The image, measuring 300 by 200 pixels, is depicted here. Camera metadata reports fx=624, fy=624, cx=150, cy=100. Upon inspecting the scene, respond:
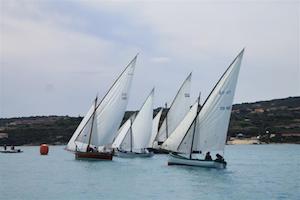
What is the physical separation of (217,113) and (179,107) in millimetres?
30018

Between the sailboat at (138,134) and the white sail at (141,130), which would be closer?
the sailboat at (138,134)

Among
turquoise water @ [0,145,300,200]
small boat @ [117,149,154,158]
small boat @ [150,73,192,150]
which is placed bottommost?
turquoise water @ [0,145,300,200]

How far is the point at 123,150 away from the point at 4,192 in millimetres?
45921

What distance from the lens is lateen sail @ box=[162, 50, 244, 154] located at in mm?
58156

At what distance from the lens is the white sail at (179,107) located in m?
88.4

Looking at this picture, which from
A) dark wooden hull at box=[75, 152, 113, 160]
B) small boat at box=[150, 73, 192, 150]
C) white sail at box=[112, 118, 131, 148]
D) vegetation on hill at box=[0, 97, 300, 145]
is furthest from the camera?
vegetation on hill at box=[0, 97, 300, 145]

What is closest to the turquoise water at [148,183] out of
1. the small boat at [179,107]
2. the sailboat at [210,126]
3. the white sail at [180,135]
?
the sailboat at [210,126]

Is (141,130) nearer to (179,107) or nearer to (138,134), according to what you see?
(138,134)

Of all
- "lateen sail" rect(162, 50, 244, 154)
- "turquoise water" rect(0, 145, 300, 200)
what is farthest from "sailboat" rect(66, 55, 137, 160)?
"lateen sail" rect(162, 50, 244, 154)

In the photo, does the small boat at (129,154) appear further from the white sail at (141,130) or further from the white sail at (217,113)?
the white sail at (217,113)

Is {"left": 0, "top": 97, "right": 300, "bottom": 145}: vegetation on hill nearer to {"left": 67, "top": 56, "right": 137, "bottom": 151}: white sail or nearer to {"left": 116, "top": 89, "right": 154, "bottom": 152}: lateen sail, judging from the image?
{"left": 116, "top": 89, "right": 154, "bottom": 152}: lateen sail

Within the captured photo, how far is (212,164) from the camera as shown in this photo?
5956 centimetres

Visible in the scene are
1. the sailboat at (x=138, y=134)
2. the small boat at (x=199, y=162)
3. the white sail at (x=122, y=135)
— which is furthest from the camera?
the white sail at (x=122, y=135)

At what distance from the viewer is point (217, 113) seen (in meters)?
59.1
